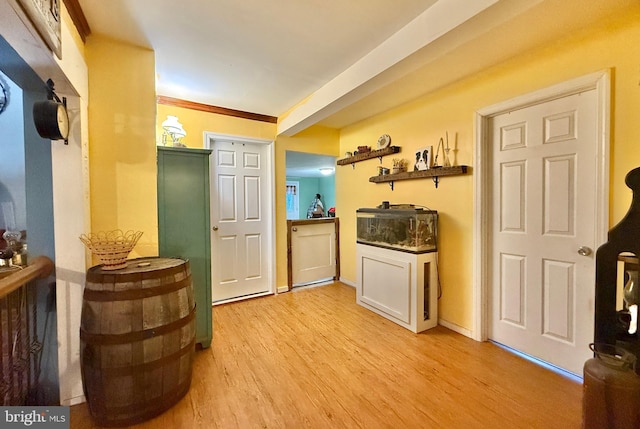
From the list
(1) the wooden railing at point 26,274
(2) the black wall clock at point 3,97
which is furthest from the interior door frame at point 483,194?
(2) the black wall clock at point 3,97

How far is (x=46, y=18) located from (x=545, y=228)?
2957mm

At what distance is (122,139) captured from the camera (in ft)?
5.83

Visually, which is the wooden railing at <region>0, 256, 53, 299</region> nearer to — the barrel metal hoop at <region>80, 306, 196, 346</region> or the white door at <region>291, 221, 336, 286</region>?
the barrel metal hoop at <region>80, 306, 196, 346</region>

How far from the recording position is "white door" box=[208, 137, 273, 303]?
10.2 ft

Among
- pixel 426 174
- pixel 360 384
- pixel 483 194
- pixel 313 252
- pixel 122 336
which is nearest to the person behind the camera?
pixel 122 336

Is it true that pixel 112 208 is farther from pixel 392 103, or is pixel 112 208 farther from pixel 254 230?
pixel 392 103

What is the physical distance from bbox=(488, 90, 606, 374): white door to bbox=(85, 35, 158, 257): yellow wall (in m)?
2.64

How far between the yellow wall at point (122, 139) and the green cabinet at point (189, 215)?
0.10m

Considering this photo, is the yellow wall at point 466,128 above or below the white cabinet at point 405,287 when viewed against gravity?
above

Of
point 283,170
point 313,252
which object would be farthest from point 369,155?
point 313,252

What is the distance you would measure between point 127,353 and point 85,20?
1913 millimetres

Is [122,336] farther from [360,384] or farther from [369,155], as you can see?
[369,155]

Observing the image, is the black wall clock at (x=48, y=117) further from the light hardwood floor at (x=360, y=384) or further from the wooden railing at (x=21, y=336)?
the light hardwood floor at (x=360, y=384)

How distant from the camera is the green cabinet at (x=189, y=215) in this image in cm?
196
